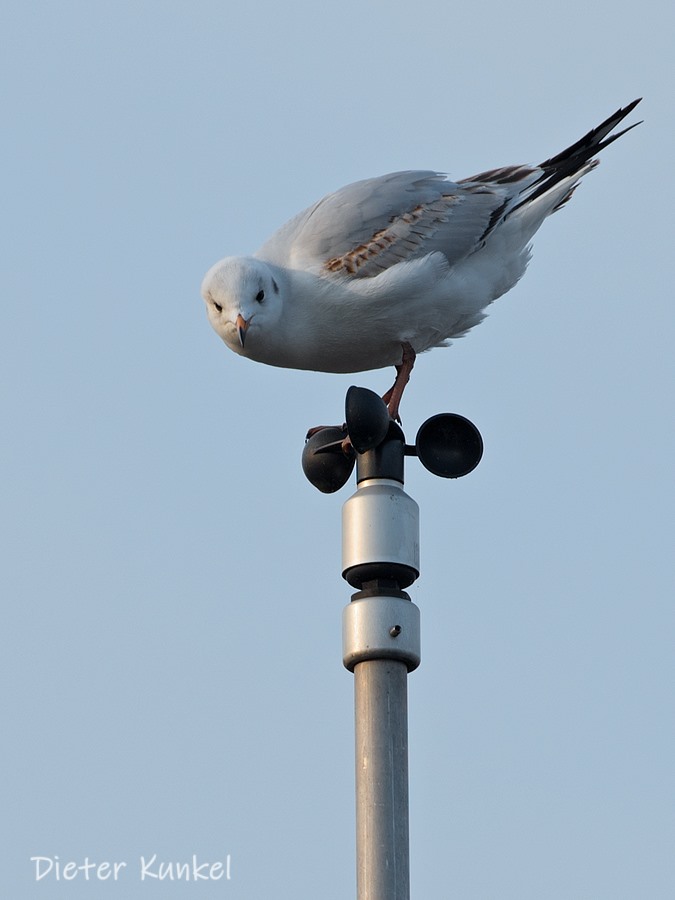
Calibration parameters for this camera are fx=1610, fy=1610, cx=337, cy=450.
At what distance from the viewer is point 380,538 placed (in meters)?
6.30

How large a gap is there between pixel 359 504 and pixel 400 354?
338 cm

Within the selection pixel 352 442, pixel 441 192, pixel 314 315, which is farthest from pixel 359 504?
pixel 441 192

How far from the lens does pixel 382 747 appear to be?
5.77 meters

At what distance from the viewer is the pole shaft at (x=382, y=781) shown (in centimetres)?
552

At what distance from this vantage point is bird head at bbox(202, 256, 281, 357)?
9.05 metres

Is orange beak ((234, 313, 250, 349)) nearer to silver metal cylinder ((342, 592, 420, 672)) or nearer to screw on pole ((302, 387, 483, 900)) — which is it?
screw on pole ((302, 387, 483, 900))

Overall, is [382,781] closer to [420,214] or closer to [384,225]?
[384,225]

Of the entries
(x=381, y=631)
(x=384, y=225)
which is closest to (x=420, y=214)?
(x=384, y=225)

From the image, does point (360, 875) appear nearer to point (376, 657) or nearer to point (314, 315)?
point (376, 657)

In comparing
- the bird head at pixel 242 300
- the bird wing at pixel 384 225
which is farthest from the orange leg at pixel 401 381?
the bird head at pixel 242 300

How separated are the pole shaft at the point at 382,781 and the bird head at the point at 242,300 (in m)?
3.39

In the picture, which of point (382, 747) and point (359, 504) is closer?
point (382, 747)

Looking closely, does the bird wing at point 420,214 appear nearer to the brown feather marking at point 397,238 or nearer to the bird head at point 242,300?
the brown feather marking at point 397,238

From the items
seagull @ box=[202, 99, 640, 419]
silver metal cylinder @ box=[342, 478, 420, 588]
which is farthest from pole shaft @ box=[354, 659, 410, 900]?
seagull @ box=[202, 99, 640, 419]
